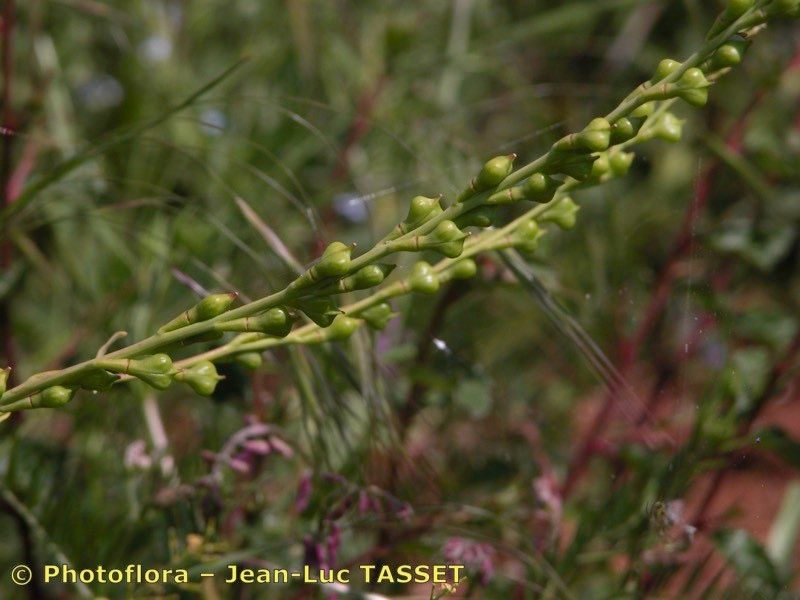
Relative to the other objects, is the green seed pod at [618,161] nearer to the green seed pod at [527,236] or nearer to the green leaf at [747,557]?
the green seed pod at [527,236]

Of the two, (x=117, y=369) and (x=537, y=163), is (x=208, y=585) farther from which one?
(x=537, y=163)

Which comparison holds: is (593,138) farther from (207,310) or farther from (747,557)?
(747,557)

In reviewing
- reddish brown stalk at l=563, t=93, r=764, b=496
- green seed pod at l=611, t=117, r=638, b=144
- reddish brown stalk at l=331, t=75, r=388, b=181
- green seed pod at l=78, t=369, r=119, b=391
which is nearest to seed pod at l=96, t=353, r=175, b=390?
green seed pod at l=78, t=369, r=119, b=391

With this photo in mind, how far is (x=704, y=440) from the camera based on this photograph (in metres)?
0.88

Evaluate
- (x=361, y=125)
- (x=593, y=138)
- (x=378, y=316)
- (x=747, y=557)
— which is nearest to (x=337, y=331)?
(x=378, y=316)

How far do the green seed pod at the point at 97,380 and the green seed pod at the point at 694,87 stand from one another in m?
0.31

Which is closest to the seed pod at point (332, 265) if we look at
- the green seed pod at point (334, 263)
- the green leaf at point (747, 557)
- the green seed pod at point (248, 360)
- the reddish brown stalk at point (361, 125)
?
the green seed pod at point (334, 263)

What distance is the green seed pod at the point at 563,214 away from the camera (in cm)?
59

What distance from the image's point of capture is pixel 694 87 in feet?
1.52

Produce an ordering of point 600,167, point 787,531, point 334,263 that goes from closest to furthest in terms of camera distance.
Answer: point 334,263, point 600,167, point 787,531

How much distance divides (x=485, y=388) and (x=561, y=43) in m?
1.10

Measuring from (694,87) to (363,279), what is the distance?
187 millimetres

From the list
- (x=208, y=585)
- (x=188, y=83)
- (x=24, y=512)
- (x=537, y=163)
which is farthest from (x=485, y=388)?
(x=188, y=83)

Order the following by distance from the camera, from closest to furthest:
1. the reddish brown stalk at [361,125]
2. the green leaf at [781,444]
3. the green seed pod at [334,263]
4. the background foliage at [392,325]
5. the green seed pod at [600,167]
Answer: the green seed pod at [334,263]
the green seed pod at [600,167]
the background foliage at [392,325]
the green leaf at [781,444]
the reddish brown stalk at [361,125]
